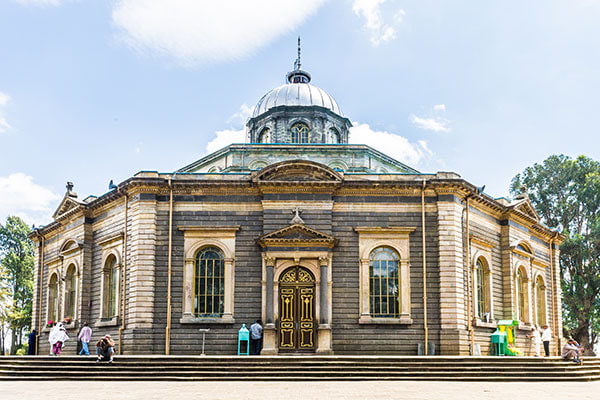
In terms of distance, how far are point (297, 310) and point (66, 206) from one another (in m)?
13.9

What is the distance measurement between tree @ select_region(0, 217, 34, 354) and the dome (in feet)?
89.7

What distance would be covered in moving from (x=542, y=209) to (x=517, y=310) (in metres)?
19.7

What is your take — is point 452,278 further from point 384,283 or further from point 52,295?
point 52,295

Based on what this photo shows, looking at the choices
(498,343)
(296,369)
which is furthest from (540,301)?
(296,369)

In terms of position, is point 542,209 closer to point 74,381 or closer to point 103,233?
point 103,233

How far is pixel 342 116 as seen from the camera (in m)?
38.3

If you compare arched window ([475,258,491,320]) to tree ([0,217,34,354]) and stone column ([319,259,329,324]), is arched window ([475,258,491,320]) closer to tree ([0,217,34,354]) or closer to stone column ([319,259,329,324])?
stone column ([319,259,329,324])

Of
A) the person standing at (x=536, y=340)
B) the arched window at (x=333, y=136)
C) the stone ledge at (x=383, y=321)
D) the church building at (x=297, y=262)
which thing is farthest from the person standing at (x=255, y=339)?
the arched window at (x=333, y=136)

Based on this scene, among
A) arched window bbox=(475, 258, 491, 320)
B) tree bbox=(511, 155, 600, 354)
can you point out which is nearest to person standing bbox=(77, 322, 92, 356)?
arched window bbox=(475, 258, 491, 320)

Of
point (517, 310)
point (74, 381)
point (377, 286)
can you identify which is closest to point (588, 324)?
point (517, 310)

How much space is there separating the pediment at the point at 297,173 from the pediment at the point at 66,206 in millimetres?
10006

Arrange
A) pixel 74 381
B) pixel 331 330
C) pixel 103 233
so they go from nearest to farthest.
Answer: pixel 74 381 → pixel 331 330 → pixel 103 233

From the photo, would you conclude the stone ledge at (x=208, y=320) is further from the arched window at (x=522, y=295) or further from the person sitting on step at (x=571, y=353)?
the arched window at (x=522, y=295)

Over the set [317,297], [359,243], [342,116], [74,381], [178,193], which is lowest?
[74,381]
